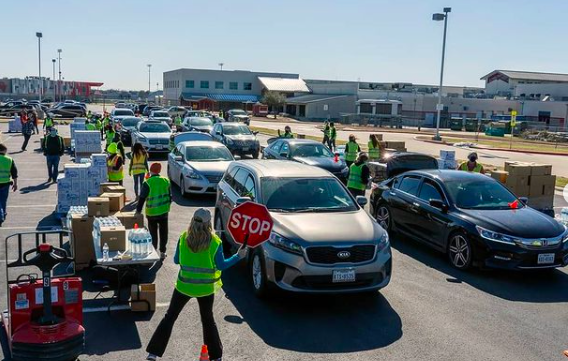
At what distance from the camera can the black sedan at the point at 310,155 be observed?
1826cm

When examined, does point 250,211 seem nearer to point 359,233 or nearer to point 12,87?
point 359,233

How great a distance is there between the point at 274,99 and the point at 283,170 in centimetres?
8252

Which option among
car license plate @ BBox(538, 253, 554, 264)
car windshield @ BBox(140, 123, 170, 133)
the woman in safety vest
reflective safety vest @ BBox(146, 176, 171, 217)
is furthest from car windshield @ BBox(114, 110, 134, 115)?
car license plate @ BBox(538, 253, 554, 264)

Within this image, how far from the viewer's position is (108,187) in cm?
1170

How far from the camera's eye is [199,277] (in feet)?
19.1

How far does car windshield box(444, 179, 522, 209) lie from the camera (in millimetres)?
10430

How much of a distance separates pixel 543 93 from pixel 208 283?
298ft

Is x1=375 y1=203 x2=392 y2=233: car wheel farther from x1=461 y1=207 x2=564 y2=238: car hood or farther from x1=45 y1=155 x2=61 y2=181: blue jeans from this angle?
x1=45 y1=155 x2=61 y2=181: blue jeans

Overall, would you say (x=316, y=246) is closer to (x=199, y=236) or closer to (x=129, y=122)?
(x=199, y=236)

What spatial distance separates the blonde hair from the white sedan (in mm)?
9683

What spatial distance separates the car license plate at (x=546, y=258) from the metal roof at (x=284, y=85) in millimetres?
89811

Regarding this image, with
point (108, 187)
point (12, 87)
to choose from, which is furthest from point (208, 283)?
point (12, 87)

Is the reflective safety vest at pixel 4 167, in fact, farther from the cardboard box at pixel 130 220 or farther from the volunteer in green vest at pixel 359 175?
the volunteer in green vest at pixel 359 175

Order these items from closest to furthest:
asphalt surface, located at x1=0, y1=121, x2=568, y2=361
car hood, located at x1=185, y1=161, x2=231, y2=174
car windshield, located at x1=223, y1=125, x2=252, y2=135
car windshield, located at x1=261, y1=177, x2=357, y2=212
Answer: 1. asphalt surface, located at x1=0, y1=121, x2=568, y2=361
2. car windshield, located at x1=261, y1=177, x2=357, y2=212
3. car hood, located at x1=185, y1=161, x2=231, y2=174
4. car windshield, located at x1=223, y1=125, x2=252, y2=135
